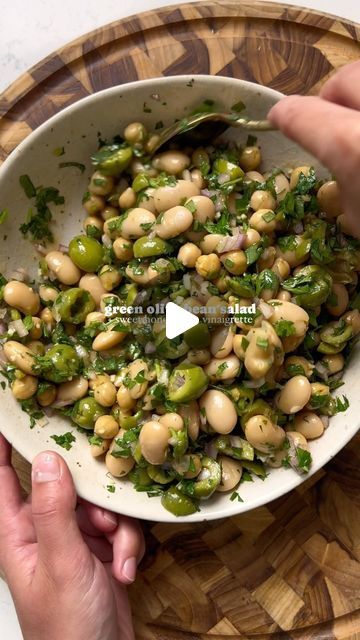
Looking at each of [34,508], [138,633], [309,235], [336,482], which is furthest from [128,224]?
[138,633]

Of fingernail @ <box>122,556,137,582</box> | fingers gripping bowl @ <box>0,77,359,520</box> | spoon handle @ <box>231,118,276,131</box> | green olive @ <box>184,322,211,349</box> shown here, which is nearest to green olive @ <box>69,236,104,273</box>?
fingers gripping bowl @ <box>0,77,359,520</box>

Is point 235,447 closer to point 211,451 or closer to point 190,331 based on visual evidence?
point 211,451

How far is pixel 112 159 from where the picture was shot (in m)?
1.16

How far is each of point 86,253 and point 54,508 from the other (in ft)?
1.56

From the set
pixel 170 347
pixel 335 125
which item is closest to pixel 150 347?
pixel 170 347

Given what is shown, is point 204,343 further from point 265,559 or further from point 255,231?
point 265,559

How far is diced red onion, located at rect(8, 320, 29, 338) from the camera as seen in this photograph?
44.6 inches

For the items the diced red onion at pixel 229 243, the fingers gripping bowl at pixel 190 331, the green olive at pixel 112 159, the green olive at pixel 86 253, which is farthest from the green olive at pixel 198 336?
the green olive at pixel 112 159

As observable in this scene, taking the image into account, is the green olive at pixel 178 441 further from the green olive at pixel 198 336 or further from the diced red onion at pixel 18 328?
the diced red onion at pixel 18 328

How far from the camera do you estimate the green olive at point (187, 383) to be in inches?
40.1

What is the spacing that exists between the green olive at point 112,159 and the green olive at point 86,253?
14 centimetres

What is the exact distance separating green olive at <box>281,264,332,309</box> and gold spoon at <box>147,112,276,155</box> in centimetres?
28

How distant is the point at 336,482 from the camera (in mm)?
1233

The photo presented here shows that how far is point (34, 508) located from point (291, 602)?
22.4 inches
